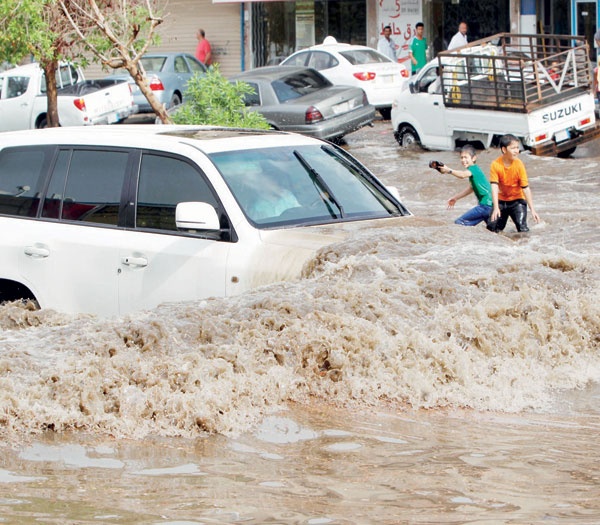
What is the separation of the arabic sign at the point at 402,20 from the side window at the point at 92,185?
76.7 feet

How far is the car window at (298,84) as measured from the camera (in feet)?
68.9

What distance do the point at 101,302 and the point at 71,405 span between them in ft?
6.43

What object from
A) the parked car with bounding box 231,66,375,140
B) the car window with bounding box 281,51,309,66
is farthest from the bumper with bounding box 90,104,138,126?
the parked car with bounding box 231,66,375,140

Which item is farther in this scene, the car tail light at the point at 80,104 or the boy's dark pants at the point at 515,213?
the car tail light at the point at 80,104

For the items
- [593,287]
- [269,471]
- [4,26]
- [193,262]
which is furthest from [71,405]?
[4,26]

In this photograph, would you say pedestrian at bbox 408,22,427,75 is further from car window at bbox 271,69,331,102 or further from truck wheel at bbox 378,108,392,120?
car window at bbox 271,69,331,102

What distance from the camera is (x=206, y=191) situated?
7508 mm

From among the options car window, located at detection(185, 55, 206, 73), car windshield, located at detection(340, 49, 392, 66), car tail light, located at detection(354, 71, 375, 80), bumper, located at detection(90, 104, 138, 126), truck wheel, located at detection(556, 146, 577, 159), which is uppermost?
car windshield, located at detection(340, 49, 392, 66)

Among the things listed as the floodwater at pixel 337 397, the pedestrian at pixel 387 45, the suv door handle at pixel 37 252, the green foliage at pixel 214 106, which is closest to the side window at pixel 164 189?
the suv door handle at pixel 37 252

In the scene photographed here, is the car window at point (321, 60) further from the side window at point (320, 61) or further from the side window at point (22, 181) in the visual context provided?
the side window at point (22, 181)

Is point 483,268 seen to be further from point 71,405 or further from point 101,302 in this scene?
point 71,405

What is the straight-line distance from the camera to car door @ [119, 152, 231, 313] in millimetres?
7348

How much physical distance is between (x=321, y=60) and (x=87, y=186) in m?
18.0

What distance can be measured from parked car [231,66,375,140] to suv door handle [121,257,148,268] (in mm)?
12736
